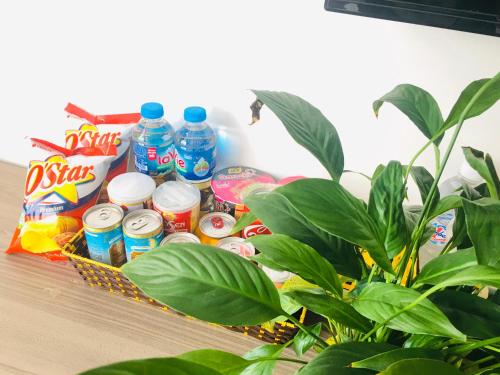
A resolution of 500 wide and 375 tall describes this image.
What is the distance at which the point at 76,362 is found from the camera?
0.68 metres

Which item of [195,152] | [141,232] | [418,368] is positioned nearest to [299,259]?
[418,368]

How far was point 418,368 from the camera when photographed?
30cm

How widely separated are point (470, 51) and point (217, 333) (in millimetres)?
652

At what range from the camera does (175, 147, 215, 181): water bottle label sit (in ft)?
2.92

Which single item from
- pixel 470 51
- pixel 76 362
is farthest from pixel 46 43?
pixel 470 51

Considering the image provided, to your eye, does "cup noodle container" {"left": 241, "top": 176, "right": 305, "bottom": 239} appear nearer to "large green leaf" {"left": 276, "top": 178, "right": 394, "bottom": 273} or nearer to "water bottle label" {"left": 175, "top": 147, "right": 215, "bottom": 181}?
"water bottle label" {"left": 175, "top": 147, "right": 215, "bottom": 181}

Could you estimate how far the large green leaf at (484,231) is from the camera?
36cm

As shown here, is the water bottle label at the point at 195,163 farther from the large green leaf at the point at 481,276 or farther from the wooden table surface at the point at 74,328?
the large green leaf at the point at 481,276

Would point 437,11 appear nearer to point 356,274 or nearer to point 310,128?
point 310,128

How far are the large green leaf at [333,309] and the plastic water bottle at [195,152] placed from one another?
515 mm

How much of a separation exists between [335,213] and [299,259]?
0.20ft

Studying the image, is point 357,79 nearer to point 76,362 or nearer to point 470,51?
point 470,51

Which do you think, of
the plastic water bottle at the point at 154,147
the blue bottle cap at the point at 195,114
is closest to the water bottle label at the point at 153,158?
the plastic water bottle at the point at 154,147

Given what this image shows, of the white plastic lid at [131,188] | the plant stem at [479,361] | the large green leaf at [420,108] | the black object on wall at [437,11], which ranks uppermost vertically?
the black object on wall at [437,11]
